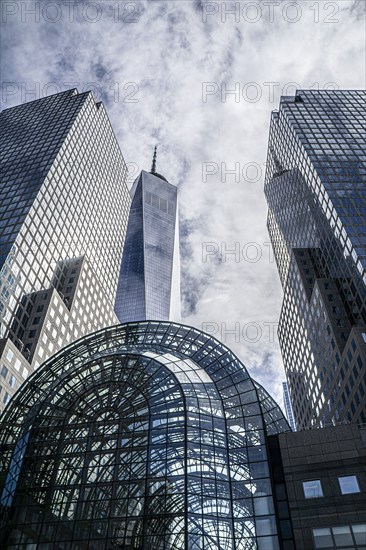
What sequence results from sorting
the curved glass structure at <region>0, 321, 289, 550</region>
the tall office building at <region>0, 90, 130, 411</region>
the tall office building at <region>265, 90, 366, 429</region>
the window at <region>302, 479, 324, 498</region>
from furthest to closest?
the tall office building at <region>0, 90, 130, 411</region>
the tall office building at <region>265, 90, 366, 429</region>
the window at <region>302, 479, 324, 498</region>
the curved glass structure at <region>0, 321, 289, 550</region>

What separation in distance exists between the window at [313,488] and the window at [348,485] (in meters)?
1.61

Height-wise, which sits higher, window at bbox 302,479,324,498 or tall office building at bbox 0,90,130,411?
tall office building at bbox 0,90,130,411

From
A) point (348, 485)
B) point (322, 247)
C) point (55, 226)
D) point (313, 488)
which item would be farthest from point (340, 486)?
point (55, 226)

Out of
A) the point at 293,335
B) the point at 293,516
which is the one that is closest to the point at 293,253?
the point at 293,335

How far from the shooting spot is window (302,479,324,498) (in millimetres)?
36031

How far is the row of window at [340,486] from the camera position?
3566 cm

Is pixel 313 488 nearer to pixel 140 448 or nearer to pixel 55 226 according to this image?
pixel 140 448

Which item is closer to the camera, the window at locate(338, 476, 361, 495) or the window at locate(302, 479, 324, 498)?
the window at locate(338, 476, 361, 495)

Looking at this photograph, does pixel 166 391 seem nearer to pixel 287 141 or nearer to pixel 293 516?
pixel 293 516

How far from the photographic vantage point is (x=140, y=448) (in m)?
41.2

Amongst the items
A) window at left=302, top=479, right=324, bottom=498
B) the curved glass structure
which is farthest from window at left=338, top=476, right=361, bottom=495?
the curved glass structure

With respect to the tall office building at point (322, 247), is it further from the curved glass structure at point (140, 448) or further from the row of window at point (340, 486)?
the row of window at point (340, 486)

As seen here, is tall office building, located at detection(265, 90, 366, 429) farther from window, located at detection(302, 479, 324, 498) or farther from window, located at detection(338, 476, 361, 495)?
window, located at detection(302, 479, 324, 498)

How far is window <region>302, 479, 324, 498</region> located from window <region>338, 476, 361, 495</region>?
5.27 ft
